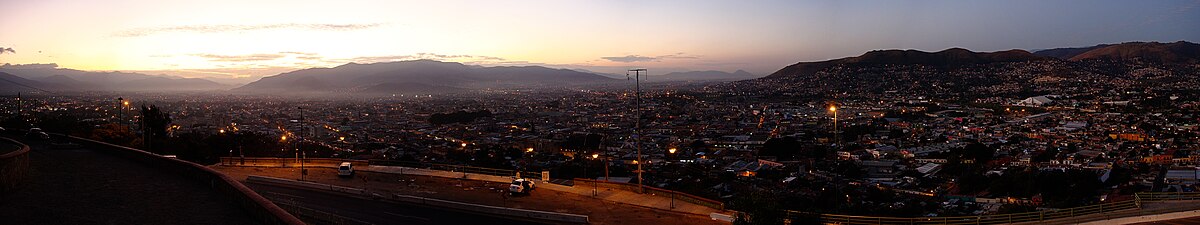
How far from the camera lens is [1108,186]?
71.7 feet

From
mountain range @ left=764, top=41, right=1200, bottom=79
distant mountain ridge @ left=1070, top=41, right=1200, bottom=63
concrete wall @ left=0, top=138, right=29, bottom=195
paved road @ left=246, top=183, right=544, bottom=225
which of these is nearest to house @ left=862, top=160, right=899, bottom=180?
Result: paved road @ left=246, top=183, right=544, bottom=225

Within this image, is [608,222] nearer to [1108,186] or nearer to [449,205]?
[449,205]

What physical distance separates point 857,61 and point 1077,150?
73.5 meters

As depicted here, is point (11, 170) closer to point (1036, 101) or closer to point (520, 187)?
point (520, 187)

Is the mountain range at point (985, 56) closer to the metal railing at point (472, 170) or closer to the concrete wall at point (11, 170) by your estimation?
the metal railing at point (472, 170)

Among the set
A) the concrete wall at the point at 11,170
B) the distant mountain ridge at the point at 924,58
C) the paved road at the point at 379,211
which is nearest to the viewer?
the concrete wall at the point at 11,170

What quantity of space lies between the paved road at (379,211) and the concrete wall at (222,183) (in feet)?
3.92

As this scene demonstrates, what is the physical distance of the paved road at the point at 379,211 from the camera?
1525 cm

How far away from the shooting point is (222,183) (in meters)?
12.5

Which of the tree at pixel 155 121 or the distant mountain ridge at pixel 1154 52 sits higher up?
the distant mountain ridge at pixel 1154 52

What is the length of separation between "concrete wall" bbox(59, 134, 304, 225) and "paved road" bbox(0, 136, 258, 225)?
147 mm

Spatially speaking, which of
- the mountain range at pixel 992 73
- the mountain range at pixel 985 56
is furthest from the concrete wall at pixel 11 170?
the mountain range at pixel 985 56

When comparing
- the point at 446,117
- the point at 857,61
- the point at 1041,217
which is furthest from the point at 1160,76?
the point at 1041,217

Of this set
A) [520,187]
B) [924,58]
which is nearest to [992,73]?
[924,58]
